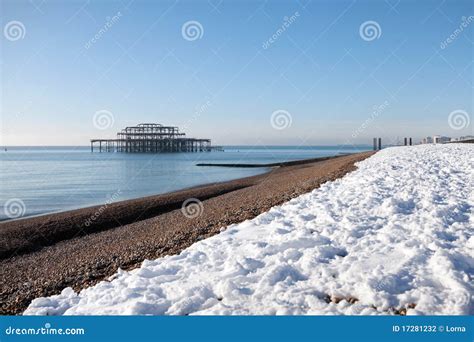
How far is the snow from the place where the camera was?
3771 millimetres

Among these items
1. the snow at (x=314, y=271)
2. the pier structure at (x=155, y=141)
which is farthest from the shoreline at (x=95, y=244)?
the pier structure at (x=155, y=141)

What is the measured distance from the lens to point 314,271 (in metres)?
4.38

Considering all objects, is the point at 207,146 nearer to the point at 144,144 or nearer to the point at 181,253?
the point at 144,144

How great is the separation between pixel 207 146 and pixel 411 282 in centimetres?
12787

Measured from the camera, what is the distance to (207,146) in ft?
430

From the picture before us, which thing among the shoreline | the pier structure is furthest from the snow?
the pier structure

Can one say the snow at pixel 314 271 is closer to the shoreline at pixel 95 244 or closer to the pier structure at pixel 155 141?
the shoreline at pixel 95 244

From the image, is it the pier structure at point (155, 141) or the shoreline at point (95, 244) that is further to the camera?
the pier structure at point (155, 141)

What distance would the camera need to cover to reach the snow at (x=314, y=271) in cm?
377

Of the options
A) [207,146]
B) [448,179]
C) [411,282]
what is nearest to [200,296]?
[411,282]

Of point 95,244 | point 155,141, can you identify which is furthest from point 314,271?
point 155,141

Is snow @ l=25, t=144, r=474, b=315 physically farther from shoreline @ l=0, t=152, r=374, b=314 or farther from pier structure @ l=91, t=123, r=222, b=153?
pier structure @ l=91, t=123, r=222, b=153

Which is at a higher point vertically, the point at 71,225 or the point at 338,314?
the point at 338,314

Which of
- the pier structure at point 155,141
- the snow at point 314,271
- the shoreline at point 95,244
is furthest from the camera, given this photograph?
the pier structure at point 155,141
